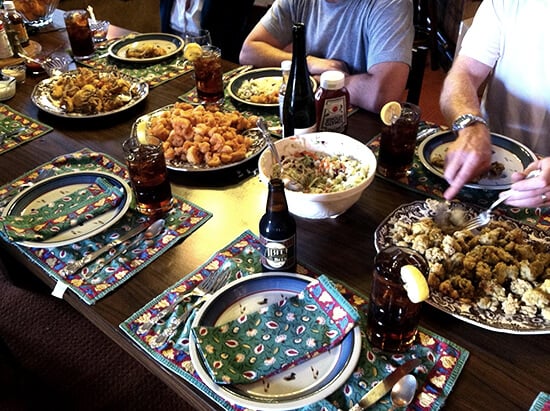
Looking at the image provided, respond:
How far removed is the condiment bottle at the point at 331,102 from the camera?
131cm

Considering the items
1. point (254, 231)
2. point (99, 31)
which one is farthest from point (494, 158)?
point (99, 31)

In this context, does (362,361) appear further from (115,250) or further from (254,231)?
(115,250)

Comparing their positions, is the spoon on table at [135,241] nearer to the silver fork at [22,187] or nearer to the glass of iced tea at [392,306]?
the silver fork at [22,187]

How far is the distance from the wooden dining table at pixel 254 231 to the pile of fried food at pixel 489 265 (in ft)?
0.18

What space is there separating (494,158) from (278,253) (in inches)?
28.5

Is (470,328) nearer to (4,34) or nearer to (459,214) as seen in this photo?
(459,214)

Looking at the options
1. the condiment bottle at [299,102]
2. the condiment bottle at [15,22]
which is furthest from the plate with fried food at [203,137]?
the condiment bottle at [15,22]

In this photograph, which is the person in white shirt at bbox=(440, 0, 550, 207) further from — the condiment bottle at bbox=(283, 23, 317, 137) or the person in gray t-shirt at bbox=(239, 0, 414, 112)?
the condiment bottle at bbox=(283, 23, 317, 137)

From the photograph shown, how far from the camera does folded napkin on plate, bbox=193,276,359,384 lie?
80cm

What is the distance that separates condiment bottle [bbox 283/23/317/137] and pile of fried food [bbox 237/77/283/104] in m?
0.27

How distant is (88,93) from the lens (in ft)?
5.36

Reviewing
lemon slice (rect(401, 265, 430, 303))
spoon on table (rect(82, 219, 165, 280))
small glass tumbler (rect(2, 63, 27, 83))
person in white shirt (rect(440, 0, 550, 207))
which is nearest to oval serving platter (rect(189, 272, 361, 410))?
lemon slice (rect(401, 265, 430, 303))

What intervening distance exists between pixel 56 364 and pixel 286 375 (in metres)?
1.29

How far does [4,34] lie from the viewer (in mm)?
2027
